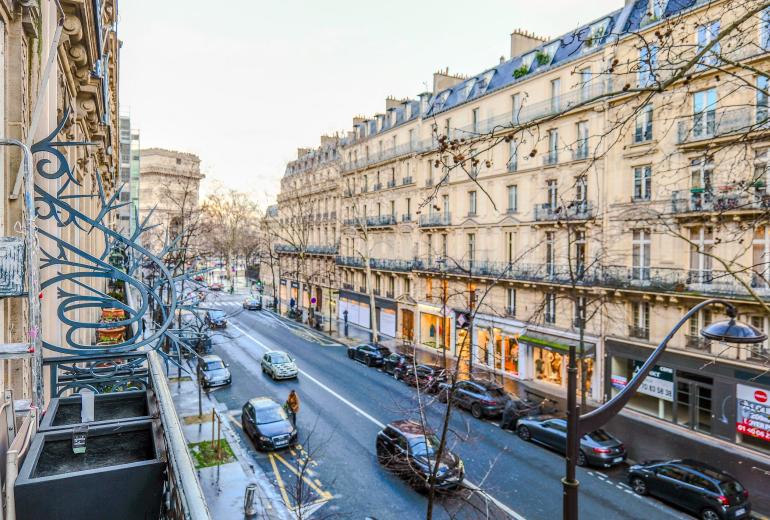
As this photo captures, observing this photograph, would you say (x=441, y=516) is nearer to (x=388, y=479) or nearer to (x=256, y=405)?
(x=388, y=479)

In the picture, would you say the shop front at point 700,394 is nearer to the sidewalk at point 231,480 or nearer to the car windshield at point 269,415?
the sidewalk at point 231,480

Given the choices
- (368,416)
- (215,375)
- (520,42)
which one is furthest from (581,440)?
(520,42)

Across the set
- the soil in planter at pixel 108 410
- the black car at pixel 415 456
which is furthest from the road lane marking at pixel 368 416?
the soil in planter at pixel 108 410

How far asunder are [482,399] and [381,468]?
6323 mm

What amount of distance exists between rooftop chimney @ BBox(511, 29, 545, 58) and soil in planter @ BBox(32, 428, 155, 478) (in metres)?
31.6

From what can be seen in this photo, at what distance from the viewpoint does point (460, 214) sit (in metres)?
31.8

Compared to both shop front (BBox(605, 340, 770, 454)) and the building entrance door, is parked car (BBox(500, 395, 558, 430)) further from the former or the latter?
the building entrance door

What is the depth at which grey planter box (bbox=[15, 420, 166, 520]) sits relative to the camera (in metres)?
2.73

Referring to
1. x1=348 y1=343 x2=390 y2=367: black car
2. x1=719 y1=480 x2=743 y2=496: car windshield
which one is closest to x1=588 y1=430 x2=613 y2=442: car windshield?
x1=719 y1=480 x2=743 y2=496: car windshield

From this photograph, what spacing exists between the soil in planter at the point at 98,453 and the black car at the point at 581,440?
1365cm

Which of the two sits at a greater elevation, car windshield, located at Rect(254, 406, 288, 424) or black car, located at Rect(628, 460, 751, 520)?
car windshield, located at Rect(254, 406, 288, 424)

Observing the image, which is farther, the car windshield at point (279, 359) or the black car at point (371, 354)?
the black car at point (371, 354)

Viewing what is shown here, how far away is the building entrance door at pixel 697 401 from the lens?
19.6 metres

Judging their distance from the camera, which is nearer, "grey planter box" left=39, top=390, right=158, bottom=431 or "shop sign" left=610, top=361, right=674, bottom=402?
"grey planter box" left=39, top=390, right=158, bottom=431
